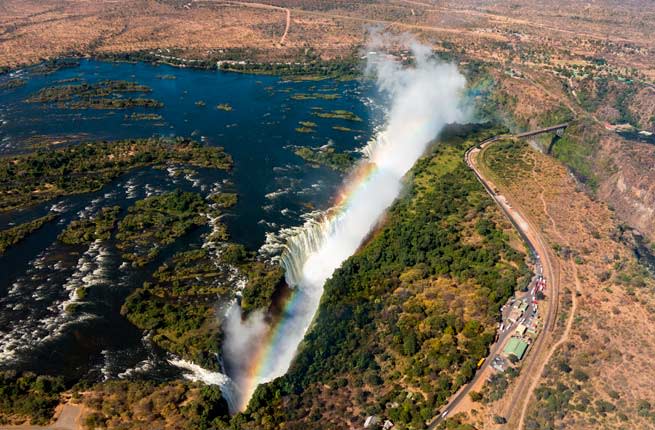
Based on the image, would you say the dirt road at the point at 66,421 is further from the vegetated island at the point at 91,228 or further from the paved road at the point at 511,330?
the paved road at the point at 511,330

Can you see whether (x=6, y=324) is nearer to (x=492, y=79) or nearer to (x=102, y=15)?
(x=492, y=79)

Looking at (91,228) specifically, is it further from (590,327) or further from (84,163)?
(590,327)

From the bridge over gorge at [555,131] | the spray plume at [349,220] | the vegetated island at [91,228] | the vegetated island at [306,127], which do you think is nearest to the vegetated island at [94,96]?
the vegetated island at [306,127]

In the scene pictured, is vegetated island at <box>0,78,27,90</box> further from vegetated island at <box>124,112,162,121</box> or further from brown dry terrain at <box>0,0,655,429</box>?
vegetated island at <box>124,112,162,121</box>

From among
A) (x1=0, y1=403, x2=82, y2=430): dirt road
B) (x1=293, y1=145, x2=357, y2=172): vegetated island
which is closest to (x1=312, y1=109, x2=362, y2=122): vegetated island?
(x1=293, y1=145, x2=357, y2=172): vegetated island

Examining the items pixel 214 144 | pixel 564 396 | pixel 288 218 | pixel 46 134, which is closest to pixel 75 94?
pixel 46 134
